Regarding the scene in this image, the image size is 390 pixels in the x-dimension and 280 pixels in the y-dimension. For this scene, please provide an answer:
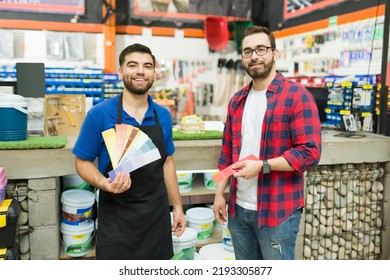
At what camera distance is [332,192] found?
312 cm

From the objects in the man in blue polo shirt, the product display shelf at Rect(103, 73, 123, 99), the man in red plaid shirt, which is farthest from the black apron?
the product display shelf at Rect(103, 73, 123, 99)

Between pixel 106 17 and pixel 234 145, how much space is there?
4.08 metres

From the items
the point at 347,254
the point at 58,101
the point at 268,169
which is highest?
the point at 58,101

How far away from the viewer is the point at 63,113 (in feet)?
10.4

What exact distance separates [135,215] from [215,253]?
4.10 ft

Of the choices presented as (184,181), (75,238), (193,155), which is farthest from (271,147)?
(75,238)

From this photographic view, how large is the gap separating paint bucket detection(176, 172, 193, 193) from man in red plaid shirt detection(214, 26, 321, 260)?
1.14 meters

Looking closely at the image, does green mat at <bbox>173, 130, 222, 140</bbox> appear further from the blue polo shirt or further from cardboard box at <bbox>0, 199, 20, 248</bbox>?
cardboard box at <bbox>0, 199, 20, 248</bbox>

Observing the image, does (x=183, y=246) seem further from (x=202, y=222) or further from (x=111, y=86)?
(x=111, y=86)

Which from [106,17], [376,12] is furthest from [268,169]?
[106,17]

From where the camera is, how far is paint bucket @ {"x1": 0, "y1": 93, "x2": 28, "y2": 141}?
8.00 ft

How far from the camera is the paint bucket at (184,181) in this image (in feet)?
10.3

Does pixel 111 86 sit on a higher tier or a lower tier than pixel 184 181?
higher
